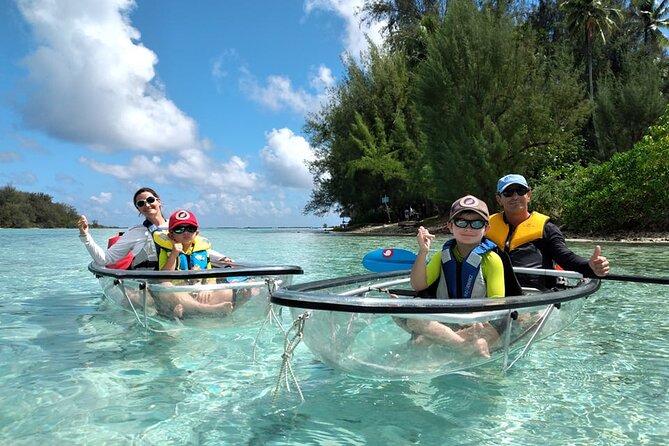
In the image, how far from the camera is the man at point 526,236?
4.44 metres

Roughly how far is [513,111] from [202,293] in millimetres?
22359

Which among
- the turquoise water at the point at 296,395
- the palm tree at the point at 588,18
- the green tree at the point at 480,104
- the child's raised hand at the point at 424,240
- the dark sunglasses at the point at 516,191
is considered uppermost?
the palm tree at the point at 588,18

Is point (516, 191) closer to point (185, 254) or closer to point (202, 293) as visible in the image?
point (202, 293)

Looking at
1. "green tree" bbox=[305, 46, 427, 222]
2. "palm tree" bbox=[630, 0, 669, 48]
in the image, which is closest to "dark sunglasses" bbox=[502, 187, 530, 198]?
"green tree" bbox=[305, 46, 427, 222]

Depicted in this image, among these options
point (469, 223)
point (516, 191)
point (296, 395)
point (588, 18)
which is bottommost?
point (296, 395)

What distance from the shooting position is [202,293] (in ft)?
15.5

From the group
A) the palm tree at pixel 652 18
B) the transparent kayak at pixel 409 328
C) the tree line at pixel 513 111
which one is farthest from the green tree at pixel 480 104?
the transparent kayak at pixel 409 328

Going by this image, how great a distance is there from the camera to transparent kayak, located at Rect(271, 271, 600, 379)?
113 inches

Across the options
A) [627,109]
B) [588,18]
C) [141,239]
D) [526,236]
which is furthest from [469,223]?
[627,109]

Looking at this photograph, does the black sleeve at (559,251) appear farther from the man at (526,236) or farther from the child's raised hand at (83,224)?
the child's raised hand at (83,224)

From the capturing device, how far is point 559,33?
34.0 m

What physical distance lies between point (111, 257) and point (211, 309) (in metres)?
1.69

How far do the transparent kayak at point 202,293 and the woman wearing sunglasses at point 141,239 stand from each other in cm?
69

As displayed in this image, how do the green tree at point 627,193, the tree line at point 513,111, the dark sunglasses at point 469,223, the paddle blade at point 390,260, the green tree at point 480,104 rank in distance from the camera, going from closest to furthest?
the dark sunglasses at point 469,223
the paddle blade at point 390,260
the green tree at point 627,193
the tree line at point 513,111
the green tree at point 480,104
